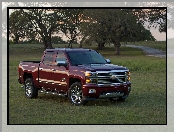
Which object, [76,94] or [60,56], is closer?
[76,94]

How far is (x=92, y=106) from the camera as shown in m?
12.2

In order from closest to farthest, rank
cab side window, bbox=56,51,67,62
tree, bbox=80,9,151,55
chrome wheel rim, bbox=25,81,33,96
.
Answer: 1. tree, bbox=80,9,151,55
2. cab side window, bbox=56,51,67,62
3. chrome wheel rim, bbox=25,81,33,96

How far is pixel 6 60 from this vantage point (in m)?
10.7

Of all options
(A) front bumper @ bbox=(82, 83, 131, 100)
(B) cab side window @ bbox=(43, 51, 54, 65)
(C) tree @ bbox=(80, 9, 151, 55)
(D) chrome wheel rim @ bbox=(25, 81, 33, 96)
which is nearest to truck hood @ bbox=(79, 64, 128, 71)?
(A) front bumper @ bbox=(82, 83, 131, 100)

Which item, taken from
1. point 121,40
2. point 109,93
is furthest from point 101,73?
point 121,40

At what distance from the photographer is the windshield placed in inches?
508

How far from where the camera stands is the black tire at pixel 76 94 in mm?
12227

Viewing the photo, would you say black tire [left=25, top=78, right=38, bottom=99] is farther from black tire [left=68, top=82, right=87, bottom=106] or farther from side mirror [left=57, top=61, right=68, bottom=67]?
black tire [left=68, top=82, right=87, bottom=106]

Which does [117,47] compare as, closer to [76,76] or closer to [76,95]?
[76,76]

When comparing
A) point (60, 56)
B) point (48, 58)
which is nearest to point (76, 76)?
point (60, 56)

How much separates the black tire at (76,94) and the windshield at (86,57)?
0.79 metres

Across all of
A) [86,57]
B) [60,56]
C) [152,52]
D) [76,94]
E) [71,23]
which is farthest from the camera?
[60,56]

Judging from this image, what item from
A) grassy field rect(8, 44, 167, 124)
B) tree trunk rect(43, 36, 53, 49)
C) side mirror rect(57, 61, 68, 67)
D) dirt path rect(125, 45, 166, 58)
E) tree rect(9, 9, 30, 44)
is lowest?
grassy field rect(8, 44, 167, 124)

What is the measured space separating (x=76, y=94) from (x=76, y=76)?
1.36ft
